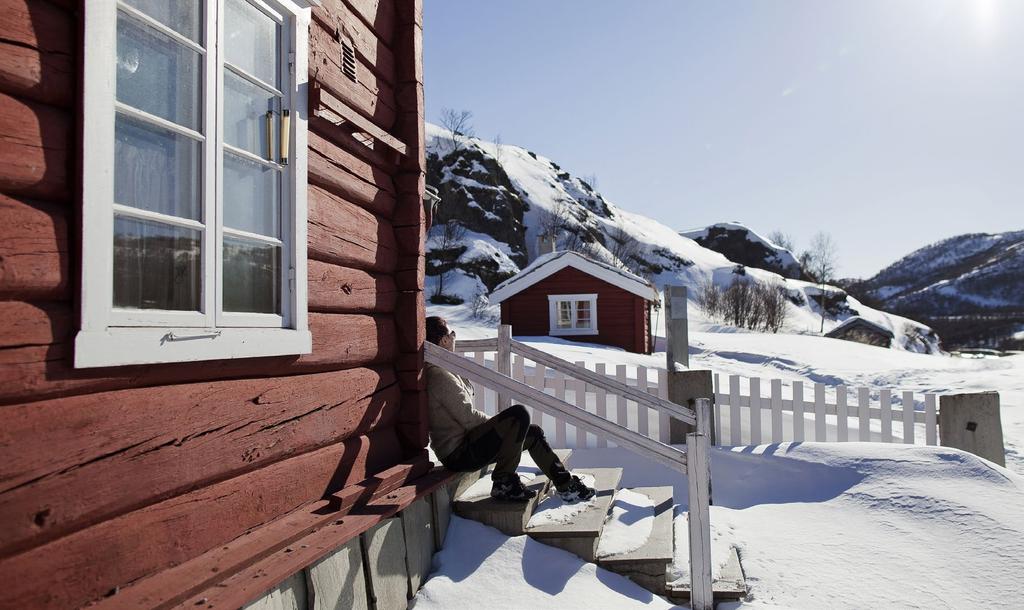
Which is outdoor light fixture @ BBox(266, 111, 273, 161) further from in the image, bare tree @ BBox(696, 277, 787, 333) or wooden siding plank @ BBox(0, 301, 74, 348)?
bare tree @ BBox(696, 277, 787, 333)

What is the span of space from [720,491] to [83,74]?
217 inches

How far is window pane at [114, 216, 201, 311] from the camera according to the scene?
6.72ft

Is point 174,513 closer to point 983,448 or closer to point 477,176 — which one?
point 983,448

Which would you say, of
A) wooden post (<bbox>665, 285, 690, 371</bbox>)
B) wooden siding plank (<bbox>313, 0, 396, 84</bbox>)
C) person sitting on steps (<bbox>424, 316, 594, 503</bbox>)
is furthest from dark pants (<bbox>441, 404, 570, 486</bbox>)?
wooden post (<bbox>665, 285, 690, 371</bbox>)

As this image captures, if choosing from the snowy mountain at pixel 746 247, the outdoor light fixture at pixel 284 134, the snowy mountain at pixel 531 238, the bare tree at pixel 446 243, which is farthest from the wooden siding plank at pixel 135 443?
the snowy mountain at pixel 746 247

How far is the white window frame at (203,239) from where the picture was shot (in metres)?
1.88

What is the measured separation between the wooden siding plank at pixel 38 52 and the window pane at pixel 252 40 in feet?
2.50

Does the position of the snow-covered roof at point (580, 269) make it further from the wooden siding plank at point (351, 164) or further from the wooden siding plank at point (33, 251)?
the wooden siding plank at point (33, 251)

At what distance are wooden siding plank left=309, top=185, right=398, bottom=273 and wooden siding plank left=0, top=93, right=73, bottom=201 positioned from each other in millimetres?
1198

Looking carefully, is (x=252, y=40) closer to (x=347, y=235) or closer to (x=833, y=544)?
(x=347, y=235)

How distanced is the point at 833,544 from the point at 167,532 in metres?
4.00

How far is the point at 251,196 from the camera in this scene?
2684 mm

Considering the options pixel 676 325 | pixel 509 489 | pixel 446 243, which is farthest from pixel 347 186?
pixel 446 243

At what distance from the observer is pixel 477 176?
5281 cm
